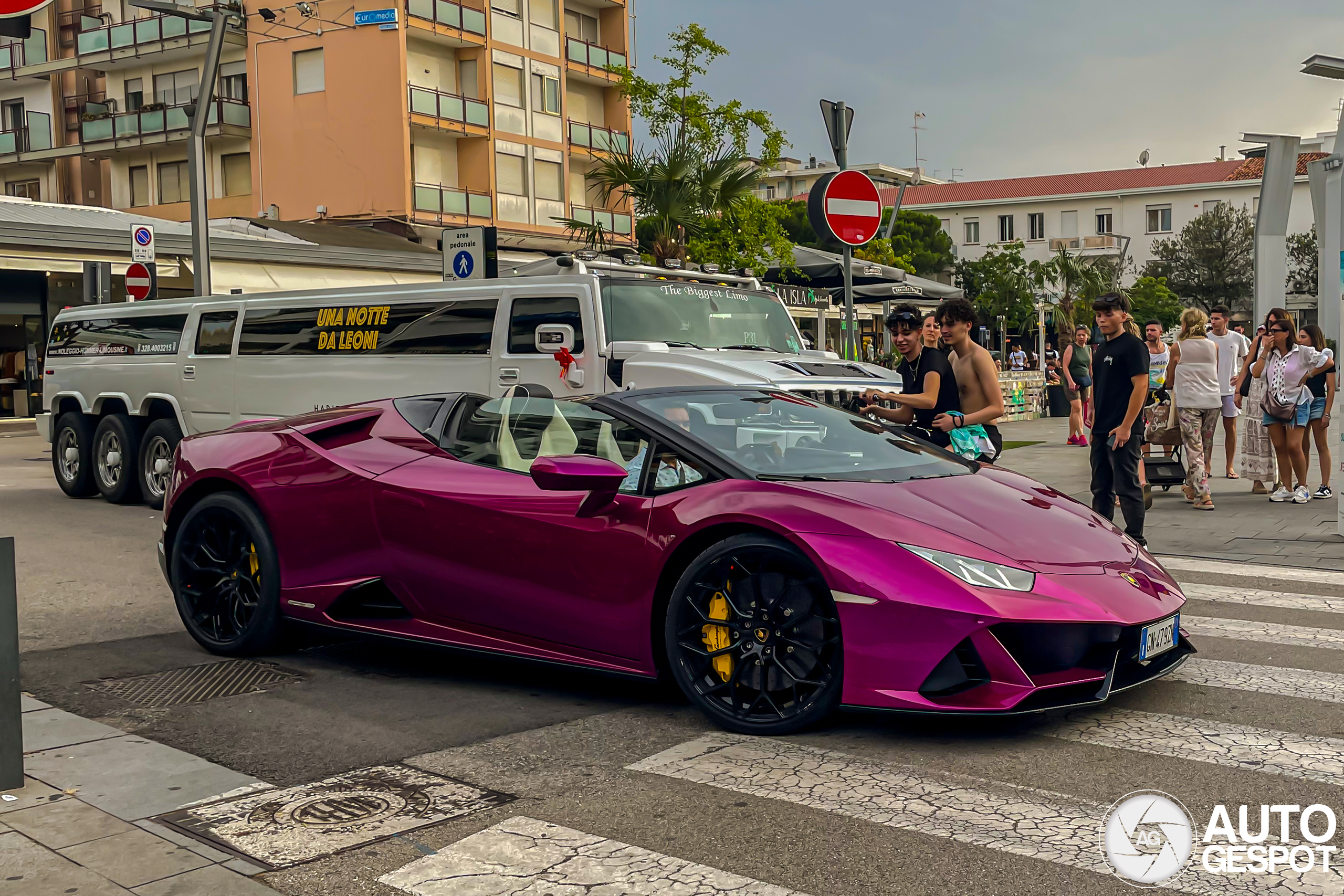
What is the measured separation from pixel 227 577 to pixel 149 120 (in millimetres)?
38354

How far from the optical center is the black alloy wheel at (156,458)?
12.8 metres

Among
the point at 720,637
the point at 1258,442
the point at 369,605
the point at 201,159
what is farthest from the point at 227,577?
the point at 201,159

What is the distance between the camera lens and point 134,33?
40500mm

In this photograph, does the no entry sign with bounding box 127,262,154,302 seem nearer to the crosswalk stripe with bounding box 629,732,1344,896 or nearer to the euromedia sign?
the crosswalk stripe with bounding box 629,732,1344,896

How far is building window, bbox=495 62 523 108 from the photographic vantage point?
39.9m

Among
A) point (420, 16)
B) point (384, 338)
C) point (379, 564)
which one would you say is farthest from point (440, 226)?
point (379, 564)

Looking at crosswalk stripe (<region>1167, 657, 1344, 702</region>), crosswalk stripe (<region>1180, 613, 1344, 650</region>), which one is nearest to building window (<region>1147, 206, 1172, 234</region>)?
crosswalk stripe (<region>1180, 613, 1344, 650</region>)

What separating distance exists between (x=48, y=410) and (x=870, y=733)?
1224 centimetres

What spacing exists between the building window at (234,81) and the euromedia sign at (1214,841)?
40.5m

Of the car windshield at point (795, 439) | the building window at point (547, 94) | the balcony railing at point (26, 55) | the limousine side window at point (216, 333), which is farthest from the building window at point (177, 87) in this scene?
the car windshield at point (795, 439)

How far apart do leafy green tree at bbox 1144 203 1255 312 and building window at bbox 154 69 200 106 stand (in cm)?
5717

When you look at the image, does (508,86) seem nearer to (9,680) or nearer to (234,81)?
(234,81)

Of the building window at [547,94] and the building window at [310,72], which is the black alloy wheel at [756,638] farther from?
the building window at [547,94]

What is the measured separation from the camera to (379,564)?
5582 millimetres
